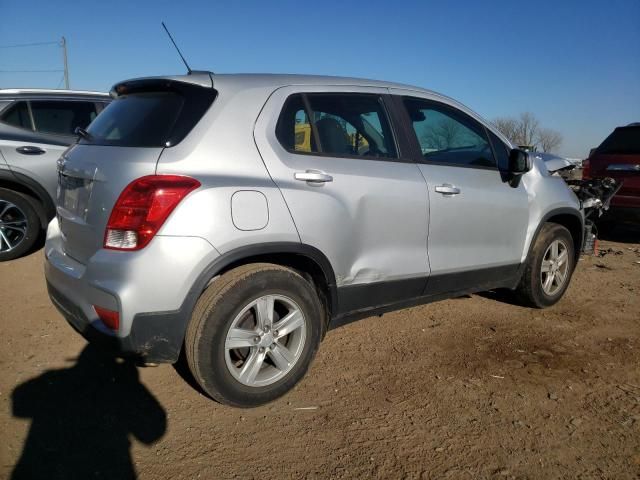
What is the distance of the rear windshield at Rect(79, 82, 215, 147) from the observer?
2.50 m

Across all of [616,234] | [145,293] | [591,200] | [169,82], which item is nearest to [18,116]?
[169,82]

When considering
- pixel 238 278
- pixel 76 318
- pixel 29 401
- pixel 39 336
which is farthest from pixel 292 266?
pixel 39 336

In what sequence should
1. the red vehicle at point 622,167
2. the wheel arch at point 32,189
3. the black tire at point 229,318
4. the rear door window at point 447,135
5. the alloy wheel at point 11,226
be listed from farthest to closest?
the red vehicle at point 622,167, the alloy wheel at point 11,226, the wheel arch at point 32,189, the rear door window at point 447,135, the black tire at point 229,318

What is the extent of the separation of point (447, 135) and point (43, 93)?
184 inches

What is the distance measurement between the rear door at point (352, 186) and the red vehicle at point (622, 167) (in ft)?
15.7

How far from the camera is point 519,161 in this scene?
12.0 ft

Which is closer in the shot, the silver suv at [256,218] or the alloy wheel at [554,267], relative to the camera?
the silver suv at [256,218]

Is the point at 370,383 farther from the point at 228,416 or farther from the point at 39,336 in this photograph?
the point at 39,336

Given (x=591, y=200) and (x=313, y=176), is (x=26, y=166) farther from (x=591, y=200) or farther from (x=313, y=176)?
(x=591, y=200)

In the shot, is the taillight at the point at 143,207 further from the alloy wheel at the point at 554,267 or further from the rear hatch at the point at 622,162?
the rear hatch at the point at 622,162

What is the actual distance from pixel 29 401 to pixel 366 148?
8.20 feet

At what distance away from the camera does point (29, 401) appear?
2.77 metres

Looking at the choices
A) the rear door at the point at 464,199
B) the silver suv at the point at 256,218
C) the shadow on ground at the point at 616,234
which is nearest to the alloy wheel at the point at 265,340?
the silver suv at the point at 256,218

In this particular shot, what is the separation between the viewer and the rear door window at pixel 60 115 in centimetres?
549
